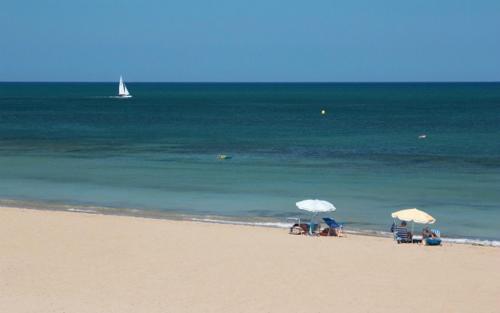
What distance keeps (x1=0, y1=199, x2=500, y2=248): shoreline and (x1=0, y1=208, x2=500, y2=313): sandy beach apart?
128cm

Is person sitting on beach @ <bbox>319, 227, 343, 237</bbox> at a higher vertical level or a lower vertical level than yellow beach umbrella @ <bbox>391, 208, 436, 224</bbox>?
lower

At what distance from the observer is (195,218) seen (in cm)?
2872

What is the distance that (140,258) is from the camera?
68.7ft

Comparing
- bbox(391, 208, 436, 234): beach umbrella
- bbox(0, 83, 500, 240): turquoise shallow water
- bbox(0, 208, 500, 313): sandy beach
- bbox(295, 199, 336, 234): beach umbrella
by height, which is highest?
bbox(0, 83, 500, 240): turquoise shallow water

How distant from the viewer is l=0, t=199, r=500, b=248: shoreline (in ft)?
81.5

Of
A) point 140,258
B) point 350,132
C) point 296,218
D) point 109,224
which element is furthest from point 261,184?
point 350,132

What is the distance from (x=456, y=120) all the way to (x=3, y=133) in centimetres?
4699

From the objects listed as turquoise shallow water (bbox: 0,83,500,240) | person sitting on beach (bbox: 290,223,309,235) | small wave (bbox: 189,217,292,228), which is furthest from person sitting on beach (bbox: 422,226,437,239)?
small wave (bbox: 189,217,292,228)

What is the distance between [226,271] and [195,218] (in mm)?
9167

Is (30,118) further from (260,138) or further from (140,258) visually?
(140,258)

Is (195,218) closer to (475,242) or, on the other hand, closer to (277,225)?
(277,225)

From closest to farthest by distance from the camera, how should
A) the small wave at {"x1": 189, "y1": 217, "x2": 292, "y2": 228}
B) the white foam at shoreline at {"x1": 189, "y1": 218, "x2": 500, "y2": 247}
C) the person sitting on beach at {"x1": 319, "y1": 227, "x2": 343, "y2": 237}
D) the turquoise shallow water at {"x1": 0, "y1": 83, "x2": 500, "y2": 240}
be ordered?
the white foam at shoreline at {"x1": 189, "y1": 218, "x2": 500, "y2": 247} → the person sitting on beach at {"x1": 319, "y1": 227, "x2": 343, "y2": 237} → the small wave at {"x1": 189, "y1": 217, "x2": 292, "y2": 228} → the turquoise shallow water at {"x1": 0, "y1": 83, "x2": 500, "y2": 240}

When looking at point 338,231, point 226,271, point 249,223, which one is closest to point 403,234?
point 338,231

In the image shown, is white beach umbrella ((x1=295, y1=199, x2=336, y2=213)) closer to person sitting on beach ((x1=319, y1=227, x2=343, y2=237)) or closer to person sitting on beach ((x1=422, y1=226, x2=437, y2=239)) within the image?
person sitting on beach ((x1=319, y1=227, x2=343, y2=237))
